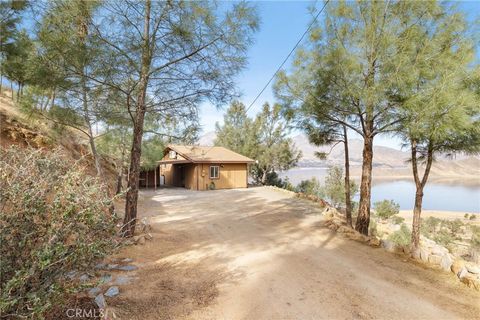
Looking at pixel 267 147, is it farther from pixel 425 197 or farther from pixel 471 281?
pixel 425 197

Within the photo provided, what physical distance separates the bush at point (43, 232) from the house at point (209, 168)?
15.8m

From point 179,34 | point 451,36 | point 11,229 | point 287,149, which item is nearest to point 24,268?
point 11,229

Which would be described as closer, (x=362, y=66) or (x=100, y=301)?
(x=100, y=301)

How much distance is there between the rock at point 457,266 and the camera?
484 cm

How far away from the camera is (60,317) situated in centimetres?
266

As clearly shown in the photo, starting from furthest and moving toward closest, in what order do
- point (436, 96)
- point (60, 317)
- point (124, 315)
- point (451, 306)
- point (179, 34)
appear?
1. point (179, 34)
2. point (436, 96)
3. point (451, 306)
4. point (124, 315)
5. point (60, 317)

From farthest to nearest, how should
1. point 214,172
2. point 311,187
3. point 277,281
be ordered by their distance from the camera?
point 311,187, point 214,172, point 277,281

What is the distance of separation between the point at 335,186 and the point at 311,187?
7.62ft

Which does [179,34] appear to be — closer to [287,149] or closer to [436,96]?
[436,96]

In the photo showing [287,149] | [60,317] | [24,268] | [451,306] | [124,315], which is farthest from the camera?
[287,149]

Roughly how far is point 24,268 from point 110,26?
5039 mm

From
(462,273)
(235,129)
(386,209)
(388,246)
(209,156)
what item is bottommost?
(386,209)

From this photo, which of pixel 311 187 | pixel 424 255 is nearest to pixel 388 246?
pixel 424 255

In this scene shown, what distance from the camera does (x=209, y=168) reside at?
19.6 m
